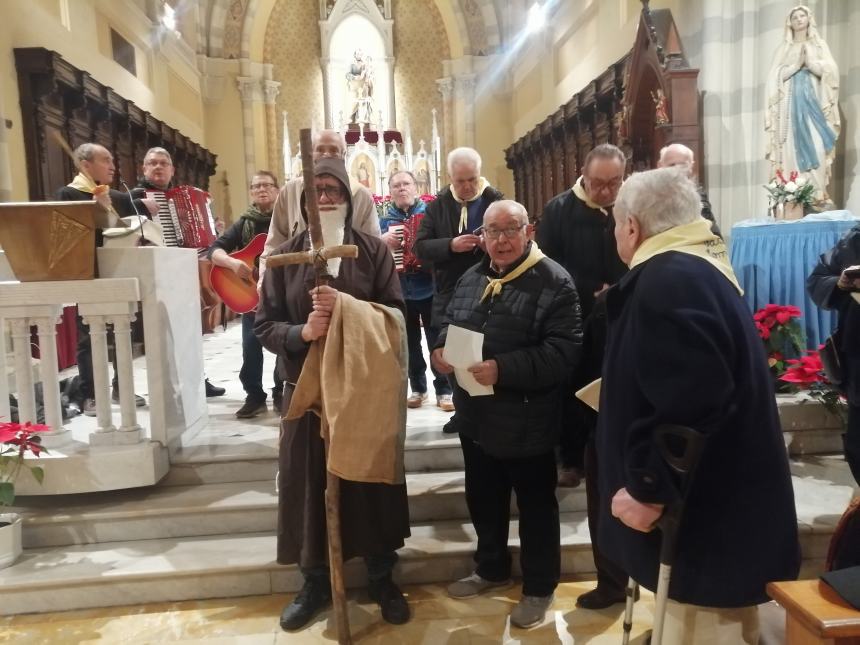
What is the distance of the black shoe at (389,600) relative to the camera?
2467 mm

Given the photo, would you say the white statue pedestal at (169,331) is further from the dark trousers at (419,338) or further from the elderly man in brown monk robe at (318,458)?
the dark trousers at (419,338)

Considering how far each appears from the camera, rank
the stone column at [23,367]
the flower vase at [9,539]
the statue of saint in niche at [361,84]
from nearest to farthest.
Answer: the flower vase at [9,539], the stone column at [23,367], the statue of saint in niche at [361,84]

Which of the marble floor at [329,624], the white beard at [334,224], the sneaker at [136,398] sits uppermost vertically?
the white beard at [334,224]

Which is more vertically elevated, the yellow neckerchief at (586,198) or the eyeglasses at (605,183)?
the eyeglasses at (605,183)

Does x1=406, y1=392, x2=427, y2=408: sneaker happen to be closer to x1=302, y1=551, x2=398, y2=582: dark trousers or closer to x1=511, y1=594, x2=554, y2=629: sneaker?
x1=302, y1=551, x2=398, y2=582: dark trousers

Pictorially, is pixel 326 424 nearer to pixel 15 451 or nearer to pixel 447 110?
Answer: pixel 15 451

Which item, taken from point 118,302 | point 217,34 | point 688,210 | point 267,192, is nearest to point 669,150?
point 688,210

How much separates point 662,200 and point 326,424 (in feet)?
4.39

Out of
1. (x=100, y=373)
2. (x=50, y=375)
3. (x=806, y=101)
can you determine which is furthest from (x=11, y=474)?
(x=806, y=101)

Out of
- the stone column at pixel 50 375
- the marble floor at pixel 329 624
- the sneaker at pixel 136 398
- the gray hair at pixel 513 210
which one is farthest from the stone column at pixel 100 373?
the gray hair at pixel 513 210

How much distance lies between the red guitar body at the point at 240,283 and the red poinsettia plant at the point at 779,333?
9.74 ft

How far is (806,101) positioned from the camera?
16.4 ft

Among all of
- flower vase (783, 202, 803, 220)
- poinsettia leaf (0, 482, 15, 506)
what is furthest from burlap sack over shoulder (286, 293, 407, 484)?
flower vase (783, 202, 803, 220)

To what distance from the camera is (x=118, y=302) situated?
118 inches
